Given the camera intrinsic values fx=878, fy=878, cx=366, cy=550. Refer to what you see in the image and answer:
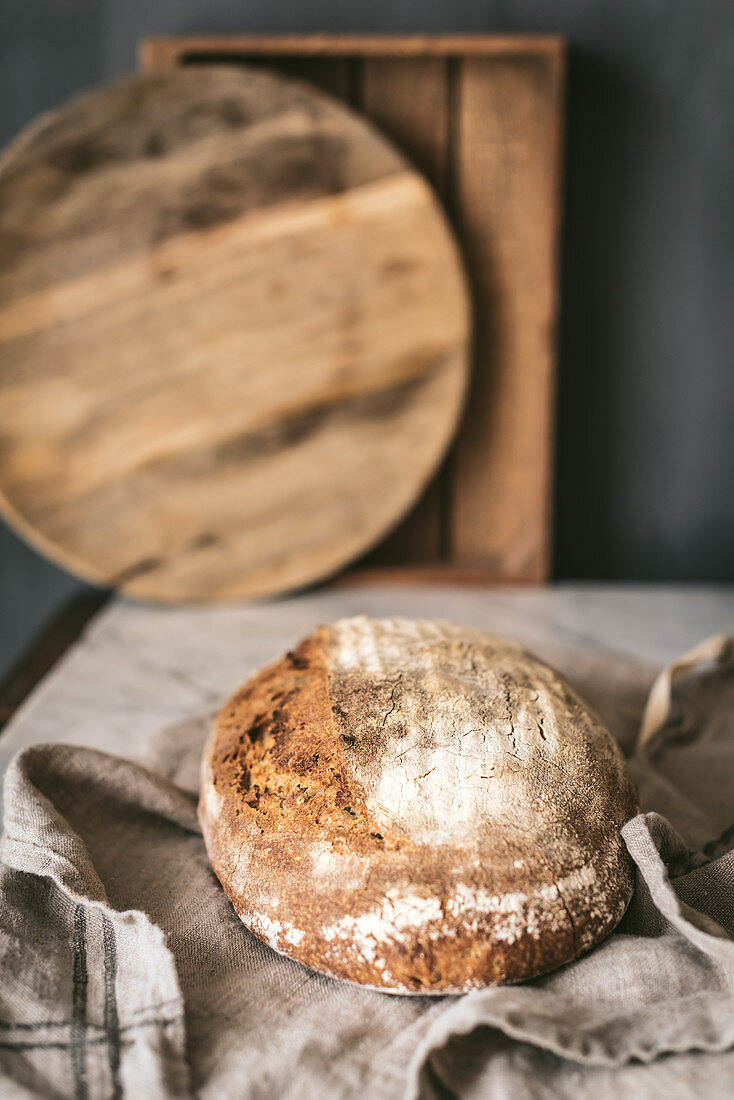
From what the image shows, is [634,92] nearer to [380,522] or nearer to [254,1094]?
[380,522]

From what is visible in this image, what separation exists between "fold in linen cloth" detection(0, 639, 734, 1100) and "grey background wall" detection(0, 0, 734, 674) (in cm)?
66

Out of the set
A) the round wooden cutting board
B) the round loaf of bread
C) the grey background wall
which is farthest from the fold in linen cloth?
the grey background wall

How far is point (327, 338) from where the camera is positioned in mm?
1084

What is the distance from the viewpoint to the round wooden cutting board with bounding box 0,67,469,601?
3.36ft

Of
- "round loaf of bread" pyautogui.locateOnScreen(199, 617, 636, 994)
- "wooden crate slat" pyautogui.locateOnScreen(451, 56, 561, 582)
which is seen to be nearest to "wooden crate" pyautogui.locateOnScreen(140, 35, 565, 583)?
"wooden crate slat" pyautogui.locateOnScreen(451, 56, 561, 582)

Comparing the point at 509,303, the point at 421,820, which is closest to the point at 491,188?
the point at 509,303

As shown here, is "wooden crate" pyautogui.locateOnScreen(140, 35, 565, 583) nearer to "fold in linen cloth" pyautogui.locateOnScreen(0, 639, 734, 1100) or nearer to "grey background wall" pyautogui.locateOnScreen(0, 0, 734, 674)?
"grey background wall" pyautogui.locateOnScreen(0, 0, 734, 674)

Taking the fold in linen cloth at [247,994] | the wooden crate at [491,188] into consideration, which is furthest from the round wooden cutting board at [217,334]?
the fold in linen cloth at [247,994]

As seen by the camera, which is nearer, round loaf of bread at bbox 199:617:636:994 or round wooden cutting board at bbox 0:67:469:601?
round loaf of bread at bbox 199:617:636:994

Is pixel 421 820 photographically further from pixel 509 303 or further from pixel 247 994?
pixel 509 303

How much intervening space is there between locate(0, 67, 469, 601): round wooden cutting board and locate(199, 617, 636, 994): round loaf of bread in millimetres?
529

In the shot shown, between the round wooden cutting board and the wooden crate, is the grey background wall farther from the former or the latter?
the round wooden cutting board

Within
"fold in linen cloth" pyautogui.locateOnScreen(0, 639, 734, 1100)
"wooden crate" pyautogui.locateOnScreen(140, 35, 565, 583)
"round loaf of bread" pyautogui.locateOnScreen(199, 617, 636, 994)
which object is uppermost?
"wooden crate" pyautogui.locateOnScreen(140, 35, 565, 583)

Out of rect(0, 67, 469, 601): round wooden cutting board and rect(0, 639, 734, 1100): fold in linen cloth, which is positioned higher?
rect(0, 67, 469, 601): round wooden cutting board
